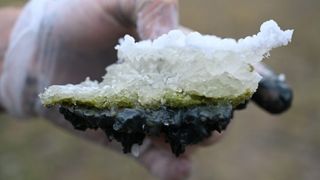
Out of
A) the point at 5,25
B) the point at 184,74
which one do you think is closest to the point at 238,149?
the point at 5,25

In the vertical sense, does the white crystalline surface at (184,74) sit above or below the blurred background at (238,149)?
below

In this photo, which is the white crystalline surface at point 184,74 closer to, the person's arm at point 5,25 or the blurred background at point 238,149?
the person's arm at point 5,25

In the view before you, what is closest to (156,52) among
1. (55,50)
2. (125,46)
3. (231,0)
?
(125,46)

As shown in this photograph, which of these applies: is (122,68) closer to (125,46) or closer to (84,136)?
(125,46)

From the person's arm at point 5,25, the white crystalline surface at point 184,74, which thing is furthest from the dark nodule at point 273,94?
the person's arm at point 5,25

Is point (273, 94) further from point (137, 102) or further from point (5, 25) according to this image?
point (5, 25)

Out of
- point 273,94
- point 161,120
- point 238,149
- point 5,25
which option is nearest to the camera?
point 161,120
